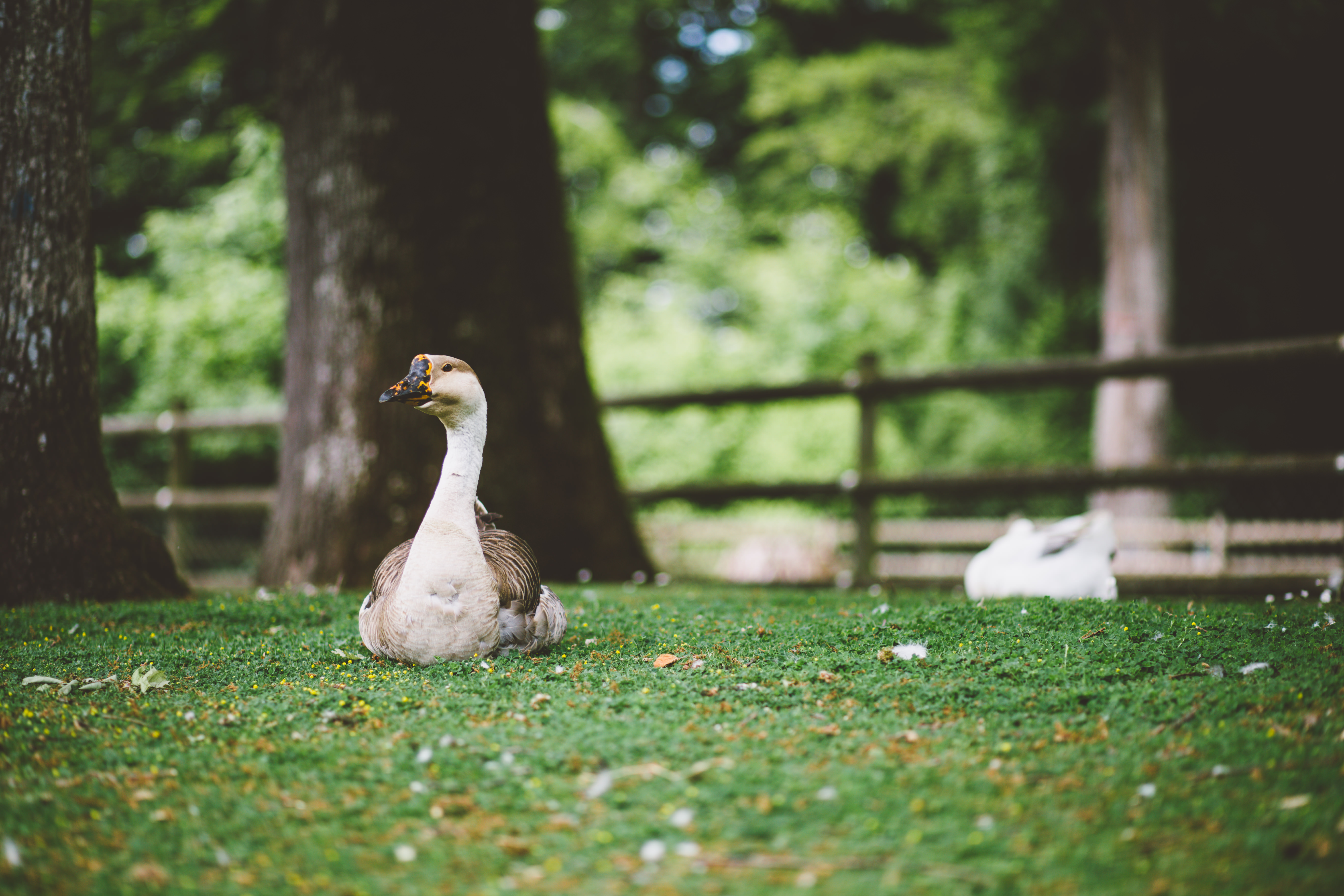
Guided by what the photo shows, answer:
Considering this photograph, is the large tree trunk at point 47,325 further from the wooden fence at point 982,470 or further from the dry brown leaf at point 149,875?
the wooden fence at point 982,470

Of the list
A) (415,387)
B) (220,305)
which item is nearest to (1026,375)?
(415,387)

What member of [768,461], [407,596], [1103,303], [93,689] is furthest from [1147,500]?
[93,689]

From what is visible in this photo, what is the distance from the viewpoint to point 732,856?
207 cm

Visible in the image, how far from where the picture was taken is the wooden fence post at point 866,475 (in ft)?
24.1

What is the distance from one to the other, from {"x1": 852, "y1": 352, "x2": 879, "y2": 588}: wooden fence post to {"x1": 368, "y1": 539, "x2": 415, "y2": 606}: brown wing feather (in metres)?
4.13

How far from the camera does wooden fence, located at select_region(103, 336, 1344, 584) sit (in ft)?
19.6

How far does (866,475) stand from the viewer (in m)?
7.45

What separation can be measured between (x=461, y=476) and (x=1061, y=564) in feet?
9.64

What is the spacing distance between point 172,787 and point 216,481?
1280 cm

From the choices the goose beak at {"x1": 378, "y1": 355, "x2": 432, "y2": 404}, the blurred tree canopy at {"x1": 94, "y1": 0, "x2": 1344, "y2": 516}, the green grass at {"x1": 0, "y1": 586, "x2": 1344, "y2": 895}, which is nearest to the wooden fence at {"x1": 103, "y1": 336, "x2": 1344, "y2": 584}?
the blurred tree canopy at {"x1": 94, "y1": 0, "x2": 1344, "y2": 516}

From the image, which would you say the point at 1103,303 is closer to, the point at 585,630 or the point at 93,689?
the point at 585,630

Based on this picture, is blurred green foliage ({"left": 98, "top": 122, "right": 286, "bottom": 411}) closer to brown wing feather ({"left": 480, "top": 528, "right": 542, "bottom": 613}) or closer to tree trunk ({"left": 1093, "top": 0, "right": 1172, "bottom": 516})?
tree trunk ({"left": 1093, "top": 0, "right": 1172, "bottom": 516})

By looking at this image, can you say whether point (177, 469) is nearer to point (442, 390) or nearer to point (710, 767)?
point (442, 390)

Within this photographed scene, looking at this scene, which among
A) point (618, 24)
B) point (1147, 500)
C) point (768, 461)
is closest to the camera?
point (1147, 500)
